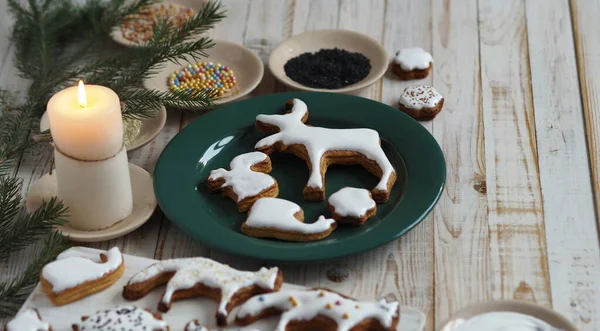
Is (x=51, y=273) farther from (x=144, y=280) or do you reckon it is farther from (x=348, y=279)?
(x=348, y=279)

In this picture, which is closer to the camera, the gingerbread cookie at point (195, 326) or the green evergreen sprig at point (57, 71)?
the gingerbread cookie at point (195, 326)

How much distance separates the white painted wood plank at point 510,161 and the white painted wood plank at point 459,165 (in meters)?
0.02

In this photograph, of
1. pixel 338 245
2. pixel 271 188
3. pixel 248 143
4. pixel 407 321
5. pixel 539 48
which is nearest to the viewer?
pixel 407 321

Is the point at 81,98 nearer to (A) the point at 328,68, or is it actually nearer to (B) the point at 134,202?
(B) the point at 134,202

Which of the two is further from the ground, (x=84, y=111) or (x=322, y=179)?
(x=84, y=111)

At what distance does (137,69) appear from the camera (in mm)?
1765

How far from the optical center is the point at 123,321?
1.22 meters

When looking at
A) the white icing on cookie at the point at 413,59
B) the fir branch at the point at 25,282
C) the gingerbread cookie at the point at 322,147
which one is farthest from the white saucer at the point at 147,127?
the white icing on cookie at the point at 413,59

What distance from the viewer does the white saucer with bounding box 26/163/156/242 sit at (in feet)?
4.82

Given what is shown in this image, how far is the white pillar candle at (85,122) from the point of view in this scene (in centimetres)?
135

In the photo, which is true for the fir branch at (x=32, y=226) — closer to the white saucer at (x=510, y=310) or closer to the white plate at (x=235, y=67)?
the white plate at (x=235, y=67)

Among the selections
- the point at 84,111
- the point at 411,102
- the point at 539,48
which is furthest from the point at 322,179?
the point at 539,48

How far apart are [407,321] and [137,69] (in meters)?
0.82

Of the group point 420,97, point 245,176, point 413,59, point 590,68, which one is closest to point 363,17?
point 413,59
